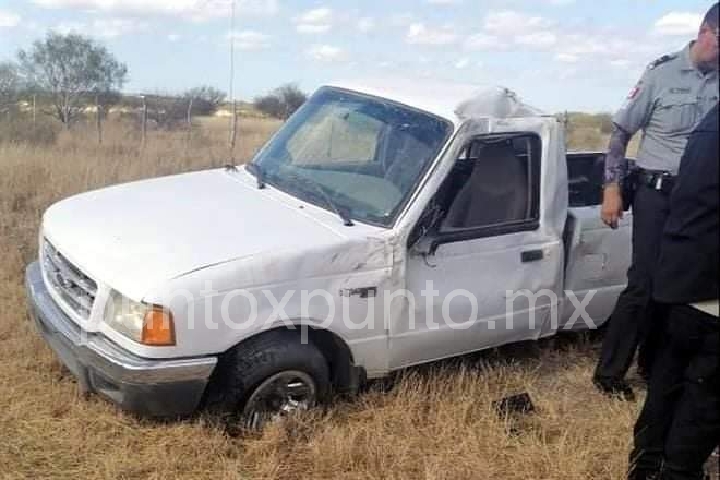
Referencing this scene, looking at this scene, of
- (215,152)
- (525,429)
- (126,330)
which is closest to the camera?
(126,330)

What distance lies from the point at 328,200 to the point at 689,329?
1.96 m

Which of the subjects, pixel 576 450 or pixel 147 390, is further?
pixel 576 450

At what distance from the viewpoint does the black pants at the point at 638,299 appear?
426 centimetres

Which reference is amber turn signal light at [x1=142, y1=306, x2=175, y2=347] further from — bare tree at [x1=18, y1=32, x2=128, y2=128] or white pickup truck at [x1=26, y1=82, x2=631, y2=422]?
bare tree at [x1=18, y1=32, x2=128, y2=128]

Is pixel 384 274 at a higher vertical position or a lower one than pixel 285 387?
higher

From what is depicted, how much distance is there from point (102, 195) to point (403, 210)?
1817 millimetres

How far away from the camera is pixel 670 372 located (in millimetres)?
3354

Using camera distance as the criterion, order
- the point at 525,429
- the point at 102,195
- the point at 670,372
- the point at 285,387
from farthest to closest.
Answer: the point at 102,195
the point at 525,429
the point at 285,387
the point at 670,372

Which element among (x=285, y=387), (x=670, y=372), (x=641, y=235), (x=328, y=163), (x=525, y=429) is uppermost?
(x=328, y=163)

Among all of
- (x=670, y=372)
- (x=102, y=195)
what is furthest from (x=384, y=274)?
(x=102, y=195)

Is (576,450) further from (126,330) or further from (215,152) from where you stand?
(215,152)

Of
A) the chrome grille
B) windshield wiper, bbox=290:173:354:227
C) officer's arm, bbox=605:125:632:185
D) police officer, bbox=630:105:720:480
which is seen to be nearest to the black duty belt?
officer's arm, bbox=605:125:632:185

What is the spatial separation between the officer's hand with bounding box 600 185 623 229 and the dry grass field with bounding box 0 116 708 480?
1047 millimetres

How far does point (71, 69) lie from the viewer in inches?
918
